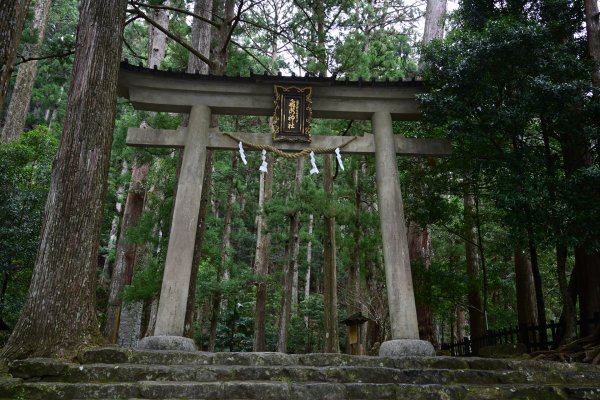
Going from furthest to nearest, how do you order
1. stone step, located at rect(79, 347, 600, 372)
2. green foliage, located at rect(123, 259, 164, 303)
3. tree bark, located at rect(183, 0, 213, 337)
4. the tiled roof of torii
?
green foliage, located at rect(123, 259, 164, 303), tree bark, located at rect(183, 0, 213, 337), the tiled roof of torii, stone step, located at rect(79, 347, 600, 372)

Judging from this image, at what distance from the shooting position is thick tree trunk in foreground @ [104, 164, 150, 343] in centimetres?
960

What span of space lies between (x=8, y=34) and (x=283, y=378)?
3.93m

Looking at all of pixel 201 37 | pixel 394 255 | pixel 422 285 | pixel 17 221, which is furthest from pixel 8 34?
pixel 422 285

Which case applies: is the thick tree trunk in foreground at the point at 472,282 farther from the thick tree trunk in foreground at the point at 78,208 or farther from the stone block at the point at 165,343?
the thick tree trunk in foreground at the point at 78,208

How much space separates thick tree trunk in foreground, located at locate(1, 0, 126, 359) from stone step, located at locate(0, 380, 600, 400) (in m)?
0.98

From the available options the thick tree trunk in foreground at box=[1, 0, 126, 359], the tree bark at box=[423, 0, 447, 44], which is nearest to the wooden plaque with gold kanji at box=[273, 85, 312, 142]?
the thick tree trunk in foreground at box=[1, 0, 126, 359]

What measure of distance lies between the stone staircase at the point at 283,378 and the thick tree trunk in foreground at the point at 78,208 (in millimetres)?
488

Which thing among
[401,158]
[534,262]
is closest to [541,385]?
[534,262]

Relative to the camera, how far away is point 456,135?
602 cm

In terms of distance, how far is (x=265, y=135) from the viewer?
7.21m

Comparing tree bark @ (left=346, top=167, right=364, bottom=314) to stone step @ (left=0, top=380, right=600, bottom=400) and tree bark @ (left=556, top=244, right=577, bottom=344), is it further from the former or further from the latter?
stone step @ (left=0, top=380, right=600, bottom=400)

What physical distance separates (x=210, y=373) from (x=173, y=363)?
0.69 m

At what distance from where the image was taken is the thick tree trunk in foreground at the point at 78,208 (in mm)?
4441

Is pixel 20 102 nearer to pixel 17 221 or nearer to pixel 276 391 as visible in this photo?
pixel 17 221
